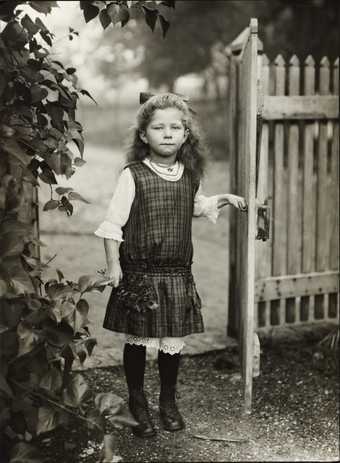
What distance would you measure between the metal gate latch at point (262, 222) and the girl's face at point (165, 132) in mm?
554

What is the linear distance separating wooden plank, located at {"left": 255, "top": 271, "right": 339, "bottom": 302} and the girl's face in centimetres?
193

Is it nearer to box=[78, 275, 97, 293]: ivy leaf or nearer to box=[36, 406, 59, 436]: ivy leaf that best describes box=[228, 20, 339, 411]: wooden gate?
box=[78, 275, 97, 293]: ivy leaf

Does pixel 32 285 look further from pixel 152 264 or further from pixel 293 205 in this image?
pixel 293 205

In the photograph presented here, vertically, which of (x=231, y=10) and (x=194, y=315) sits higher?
(x=231, y=10)

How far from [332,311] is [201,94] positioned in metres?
15.7

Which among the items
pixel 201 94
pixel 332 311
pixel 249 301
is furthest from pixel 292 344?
pixel 201 94

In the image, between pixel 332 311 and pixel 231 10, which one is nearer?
pixel 332 311

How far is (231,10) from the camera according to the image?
12602 millimetres

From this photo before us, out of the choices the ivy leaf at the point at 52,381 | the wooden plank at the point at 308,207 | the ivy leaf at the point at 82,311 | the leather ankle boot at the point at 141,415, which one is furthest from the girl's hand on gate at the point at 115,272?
the wooden plank at the point at 308,207

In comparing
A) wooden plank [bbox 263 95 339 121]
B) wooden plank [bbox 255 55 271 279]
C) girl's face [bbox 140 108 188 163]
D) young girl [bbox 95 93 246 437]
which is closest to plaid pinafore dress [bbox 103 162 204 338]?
young girl [bbox 95 93 246 437]

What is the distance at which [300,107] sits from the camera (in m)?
5.18

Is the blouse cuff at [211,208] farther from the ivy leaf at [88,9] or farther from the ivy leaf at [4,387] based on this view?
the ivy leaf at [4,387]

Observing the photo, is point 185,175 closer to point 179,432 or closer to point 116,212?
point 116,212

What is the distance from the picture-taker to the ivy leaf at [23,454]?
8.84 feet
